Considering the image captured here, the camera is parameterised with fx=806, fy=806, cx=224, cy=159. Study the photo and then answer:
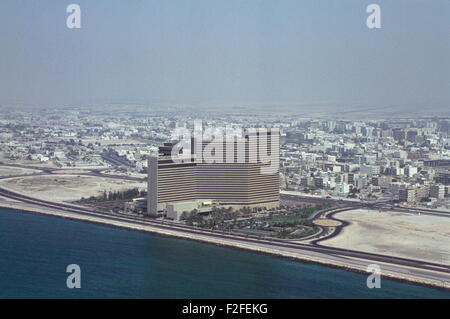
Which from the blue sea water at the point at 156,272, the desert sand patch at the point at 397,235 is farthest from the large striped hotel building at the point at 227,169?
the blue sea water at the point at 156,272

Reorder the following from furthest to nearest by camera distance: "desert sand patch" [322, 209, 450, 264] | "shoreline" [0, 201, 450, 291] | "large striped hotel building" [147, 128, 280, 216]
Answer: "large striped hotel building" [147, 128, 280, 216]
"desert sand patch" [322, 209, 450, 264]
"shoreline" [0, 201, 450, 291]

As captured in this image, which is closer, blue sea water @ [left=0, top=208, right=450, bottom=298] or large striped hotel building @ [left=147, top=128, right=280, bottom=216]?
blue sea water @ [left=0, top=208, right=450, bottom=298]

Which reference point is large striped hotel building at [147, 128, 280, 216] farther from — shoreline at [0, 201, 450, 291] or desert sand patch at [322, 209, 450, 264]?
desert sand patch at [322, 209, 450, 264]

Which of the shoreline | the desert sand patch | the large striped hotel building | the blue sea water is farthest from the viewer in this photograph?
the large striped hotel building

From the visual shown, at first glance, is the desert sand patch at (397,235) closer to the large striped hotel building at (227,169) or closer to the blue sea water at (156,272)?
the blue sea water at (156,272)

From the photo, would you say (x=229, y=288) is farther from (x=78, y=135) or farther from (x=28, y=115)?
(x=28, y=115)

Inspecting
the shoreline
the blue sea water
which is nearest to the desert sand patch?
the shoreline

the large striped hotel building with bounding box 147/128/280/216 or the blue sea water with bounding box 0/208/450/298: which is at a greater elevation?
the large striped hotel building with bounding box 147/128/280/216
